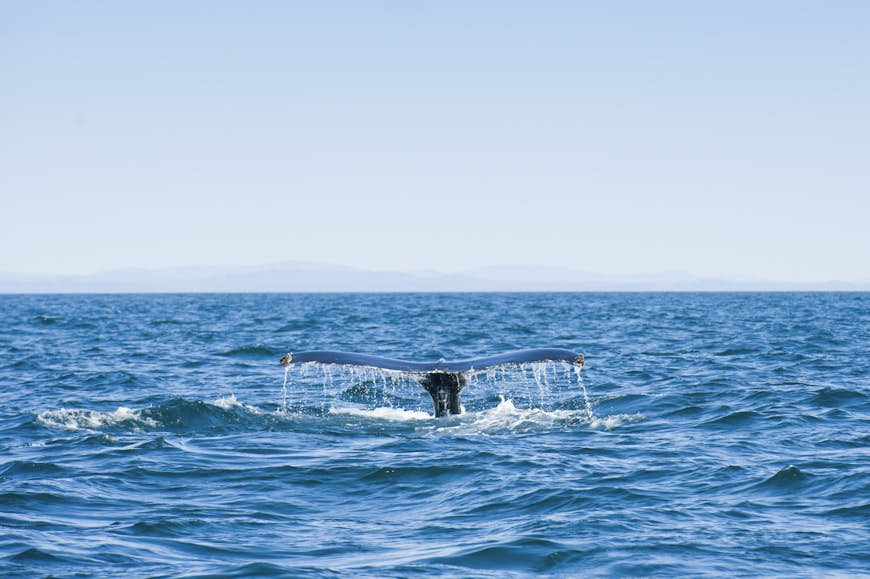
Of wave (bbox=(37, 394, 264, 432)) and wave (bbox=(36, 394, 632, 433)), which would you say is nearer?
wave (bbox=(36, 394, 632, 433))

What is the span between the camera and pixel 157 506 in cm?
991

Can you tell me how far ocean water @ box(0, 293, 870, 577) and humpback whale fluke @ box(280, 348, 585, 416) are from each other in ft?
2.48

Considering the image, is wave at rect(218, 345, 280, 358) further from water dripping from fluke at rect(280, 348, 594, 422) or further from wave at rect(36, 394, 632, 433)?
water dripping from fluke at rect(280, 348, 594, 422)

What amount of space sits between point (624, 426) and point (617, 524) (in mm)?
6145

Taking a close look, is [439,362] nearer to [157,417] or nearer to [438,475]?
[438,475]

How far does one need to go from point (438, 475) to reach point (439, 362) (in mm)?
2857

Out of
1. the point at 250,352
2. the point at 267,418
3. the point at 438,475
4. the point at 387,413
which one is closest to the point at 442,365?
the point at 438,475

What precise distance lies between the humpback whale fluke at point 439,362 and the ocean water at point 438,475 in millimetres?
754

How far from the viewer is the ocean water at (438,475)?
26.6 ft

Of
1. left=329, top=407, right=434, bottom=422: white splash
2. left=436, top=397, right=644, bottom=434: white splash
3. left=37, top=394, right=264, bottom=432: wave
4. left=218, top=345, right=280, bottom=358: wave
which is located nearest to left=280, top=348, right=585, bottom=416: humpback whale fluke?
left=436, top=397, right=644, bottom=434: white splash

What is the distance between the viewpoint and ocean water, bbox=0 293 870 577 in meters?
8.10

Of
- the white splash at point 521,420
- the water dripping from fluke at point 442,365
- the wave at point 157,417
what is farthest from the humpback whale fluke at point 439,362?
the wave at point 157,417

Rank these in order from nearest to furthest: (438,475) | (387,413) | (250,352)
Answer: (438,475) < (387,413) < (250,352)

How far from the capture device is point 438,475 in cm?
1142
